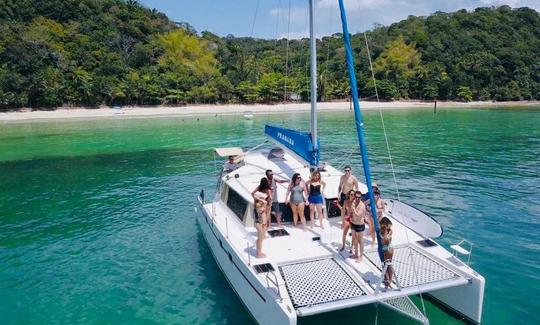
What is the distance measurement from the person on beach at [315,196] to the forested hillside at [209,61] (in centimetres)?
6988

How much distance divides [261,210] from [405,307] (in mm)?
3699

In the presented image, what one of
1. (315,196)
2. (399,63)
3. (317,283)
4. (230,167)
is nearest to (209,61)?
(399,63)

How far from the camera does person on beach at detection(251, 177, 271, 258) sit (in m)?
9.10

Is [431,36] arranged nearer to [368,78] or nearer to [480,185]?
[368,78]

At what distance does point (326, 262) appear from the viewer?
918 centimetres

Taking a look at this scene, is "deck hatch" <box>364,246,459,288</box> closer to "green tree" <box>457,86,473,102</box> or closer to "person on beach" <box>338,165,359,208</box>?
"person on beach" <box>338,165,359,208</box>

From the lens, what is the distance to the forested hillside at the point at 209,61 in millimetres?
74312

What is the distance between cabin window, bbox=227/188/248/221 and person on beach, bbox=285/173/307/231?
1291 mm

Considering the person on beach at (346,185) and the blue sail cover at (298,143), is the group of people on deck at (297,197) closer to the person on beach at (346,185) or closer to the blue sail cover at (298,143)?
the person on beach at (346,185)

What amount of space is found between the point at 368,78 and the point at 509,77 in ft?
137

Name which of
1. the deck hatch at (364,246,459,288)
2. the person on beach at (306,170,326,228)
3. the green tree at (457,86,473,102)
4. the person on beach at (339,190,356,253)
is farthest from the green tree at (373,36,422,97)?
the deck hatch at (364,246,459,288)

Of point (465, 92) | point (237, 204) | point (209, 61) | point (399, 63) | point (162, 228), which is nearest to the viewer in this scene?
point (237, 204)

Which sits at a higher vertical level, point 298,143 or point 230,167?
point 298,143

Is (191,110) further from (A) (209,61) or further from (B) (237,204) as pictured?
(B) (237,204)
